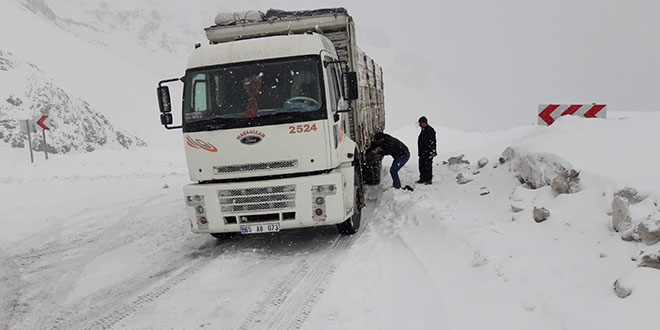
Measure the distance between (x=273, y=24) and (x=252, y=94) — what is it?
2.32 meters

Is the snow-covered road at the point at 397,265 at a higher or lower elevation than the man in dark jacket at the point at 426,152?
lower

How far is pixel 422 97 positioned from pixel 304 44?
3590 inches

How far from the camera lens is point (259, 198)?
6.49 metres

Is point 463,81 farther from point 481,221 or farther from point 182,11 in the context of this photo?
point 481,221

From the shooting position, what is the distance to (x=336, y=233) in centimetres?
761

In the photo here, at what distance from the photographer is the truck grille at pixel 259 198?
6.47 meters

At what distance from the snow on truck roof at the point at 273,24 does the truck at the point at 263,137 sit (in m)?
1.62

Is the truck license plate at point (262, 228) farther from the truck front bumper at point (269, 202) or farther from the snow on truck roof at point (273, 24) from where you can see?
the snow on truck roof at point (273, 24)

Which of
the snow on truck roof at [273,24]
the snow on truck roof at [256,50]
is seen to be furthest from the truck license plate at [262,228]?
the snow on truck roof at [273,24]

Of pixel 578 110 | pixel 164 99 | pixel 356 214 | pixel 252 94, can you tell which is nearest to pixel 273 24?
pixel 252 94

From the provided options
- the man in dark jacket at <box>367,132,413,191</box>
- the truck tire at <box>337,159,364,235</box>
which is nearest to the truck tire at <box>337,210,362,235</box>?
the truck tire at <box>337,159,364,235</box>

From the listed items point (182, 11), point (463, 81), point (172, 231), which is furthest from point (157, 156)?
point (463, 81)

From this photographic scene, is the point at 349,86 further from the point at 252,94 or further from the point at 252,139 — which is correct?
the point at 252,139

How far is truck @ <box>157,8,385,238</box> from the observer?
639cm
